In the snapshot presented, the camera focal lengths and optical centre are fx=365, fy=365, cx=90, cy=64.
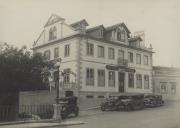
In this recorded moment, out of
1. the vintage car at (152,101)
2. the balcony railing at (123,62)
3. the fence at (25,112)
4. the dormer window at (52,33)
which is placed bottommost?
the fence at (25,112)

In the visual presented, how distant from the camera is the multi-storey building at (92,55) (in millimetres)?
17781

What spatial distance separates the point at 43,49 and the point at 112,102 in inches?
206

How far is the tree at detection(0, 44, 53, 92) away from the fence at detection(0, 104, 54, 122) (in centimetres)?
82

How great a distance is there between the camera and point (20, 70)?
12.9 meters

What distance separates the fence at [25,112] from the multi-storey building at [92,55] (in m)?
4.25

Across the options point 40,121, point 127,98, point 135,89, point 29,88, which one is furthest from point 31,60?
point 135,89

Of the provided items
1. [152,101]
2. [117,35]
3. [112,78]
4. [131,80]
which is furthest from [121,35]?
[152,101]

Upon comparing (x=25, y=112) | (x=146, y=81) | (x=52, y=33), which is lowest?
(x=25, y=112)

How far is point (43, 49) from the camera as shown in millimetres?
18672

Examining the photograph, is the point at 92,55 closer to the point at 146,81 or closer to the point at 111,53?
the point at 111,53

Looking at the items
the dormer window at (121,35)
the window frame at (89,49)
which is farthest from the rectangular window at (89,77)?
the dormer window at (121,35)

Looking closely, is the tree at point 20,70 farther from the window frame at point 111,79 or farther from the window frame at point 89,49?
the window frame at point 111,79

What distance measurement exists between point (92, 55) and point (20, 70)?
5.99 metres

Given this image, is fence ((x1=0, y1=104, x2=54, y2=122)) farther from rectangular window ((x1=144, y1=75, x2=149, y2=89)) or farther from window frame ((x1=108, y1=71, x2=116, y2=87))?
rectangular window ((x1=144, y1=75, x2=149, y2=89))
